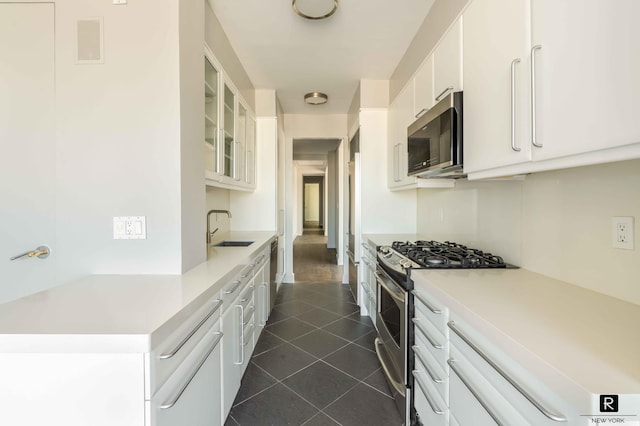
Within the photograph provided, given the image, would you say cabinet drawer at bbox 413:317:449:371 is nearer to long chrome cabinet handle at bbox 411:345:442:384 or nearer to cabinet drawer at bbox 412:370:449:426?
long chrome cabinet handle at bbox 411:345:442:384

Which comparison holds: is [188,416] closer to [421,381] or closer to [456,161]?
[421,381]

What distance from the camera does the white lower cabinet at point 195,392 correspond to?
0.94 m

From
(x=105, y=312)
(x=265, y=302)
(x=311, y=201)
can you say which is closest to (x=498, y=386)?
(x=105, y=312)

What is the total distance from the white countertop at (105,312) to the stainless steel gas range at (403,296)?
100cm

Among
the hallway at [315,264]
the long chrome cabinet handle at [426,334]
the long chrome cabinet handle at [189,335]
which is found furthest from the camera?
the hallway at [315,264]

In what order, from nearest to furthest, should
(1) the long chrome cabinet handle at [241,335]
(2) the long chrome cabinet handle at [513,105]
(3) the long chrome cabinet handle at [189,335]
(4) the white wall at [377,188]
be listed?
(3) the long chrome cabinet handle at [189,335]
(2) the long chrome cabinet handle at [513,105]
(1) the long chrome cabinet handle at [241,335]
(4) the white wall at [377,188]

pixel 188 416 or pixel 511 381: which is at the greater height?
pixel 511 381

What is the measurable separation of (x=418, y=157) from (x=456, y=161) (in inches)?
21.3

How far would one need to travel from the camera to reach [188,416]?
1.12 metres

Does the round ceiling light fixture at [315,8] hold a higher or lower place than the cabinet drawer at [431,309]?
higher

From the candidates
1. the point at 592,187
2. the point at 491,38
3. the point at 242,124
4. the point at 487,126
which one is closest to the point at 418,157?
the point at 487,126

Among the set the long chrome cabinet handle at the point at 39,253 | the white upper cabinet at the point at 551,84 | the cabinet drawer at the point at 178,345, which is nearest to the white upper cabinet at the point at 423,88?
the white upper cabinet at the point at 551,84

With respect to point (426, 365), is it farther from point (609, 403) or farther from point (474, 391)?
point (609, 403)

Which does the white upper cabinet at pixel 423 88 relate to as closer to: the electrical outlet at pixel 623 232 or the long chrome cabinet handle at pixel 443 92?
the long chrome cabinet handle at pixel 443 92
